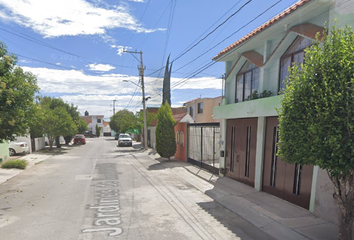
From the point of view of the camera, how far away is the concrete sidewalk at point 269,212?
415 centimetres

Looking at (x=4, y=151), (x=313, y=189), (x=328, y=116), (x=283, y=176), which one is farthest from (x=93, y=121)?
(x=328, y=116)

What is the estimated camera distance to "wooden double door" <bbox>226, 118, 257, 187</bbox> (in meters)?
7.42

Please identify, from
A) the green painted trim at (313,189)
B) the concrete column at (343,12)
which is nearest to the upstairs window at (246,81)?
the concrete column at (343,12)

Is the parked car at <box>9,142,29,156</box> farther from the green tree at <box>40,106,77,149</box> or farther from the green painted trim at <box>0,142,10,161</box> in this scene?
the green tree at <box>40,106,77,149</box>

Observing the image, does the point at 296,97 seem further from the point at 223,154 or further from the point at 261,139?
the point at 223,154

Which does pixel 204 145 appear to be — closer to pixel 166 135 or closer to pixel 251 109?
pixel 166 135

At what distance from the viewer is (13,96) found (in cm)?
618

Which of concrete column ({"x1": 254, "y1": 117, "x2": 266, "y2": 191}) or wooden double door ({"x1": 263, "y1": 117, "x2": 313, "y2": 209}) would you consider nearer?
wooden double door ({"x1": 263, "y1": 117, "x2": 313, "y2": 209})

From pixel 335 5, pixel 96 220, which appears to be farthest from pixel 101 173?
pixel 335 5

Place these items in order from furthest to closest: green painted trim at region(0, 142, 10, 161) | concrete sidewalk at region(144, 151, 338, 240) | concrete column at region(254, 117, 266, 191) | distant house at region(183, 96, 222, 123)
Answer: distant house at region(183, 96, 222, 123)
green painted trim at region(0, 142, 10, 161)
concrete column at region(254, 117, 266, 191)
concrete sidewalk at region(144, 151, 338, 240)

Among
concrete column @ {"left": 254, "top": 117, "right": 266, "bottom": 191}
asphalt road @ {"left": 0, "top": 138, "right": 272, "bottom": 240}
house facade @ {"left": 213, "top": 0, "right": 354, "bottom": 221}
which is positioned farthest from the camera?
concrete column @ {"left": 254, "top": 117, "right": 266, "bottom": 191}

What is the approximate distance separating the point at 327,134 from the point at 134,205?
479 cm

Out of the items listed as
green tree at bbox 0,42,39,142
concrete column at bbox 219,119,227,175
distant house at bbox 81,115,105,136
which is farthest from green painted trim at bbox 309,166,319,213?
distant house at bbox 81,115,105,136

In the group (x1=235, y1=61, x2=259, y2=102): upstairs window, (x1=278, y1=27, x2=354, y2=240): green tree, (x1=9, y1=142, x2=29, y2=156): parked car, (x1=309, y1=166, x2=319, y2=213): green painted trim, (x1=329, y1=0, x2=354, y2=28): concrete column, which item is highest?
(x1=329, y1=0, x2=354, y2=28): concrete column
